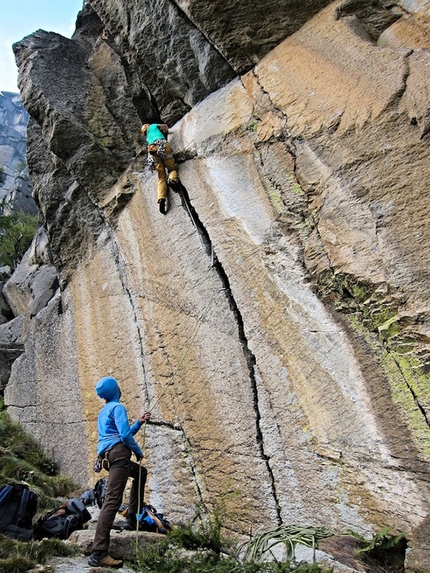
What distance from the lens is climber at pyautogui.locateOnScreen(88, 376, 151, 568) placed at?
483 centimetres

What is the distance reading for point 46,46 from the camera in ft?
37.3

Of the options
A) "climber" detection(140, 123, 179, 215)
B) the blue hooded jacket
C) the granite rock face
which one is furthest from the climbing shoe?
the blue hooded jacket

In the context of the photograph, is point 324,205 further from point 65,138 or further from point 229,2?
point 65,138

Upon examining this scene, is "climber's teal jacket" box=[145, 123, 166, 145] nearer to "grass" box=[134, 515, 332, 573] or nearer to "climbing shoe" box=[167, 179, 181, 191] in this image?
"climbing shoe" box=[167, 179, 181, 191]

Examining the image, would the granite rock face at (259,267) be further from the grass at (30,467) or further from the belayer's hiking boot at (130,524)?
the belayer's hiking boot at (130,524)

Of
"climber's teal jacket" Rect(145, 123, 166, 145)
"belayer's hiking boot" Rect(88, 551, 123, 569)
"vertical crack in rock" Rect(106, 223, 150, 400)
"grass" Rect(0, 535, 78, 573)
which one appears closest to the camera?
"grass" Rect(0, 535, 78, 573)

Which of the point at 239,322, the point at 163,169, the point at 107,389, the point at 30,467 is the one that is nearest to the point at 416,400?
the point at 239,322

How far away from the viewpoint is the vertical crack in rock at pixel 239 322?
593cm

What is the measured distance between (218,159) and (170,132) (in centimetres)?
186

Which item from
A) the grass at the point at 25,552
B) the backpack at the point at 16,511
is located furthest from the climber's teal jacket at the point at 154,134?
the grass at the point at 25,552

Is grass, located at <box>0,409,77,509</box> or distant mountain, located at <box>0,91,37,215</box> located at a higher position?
distant mountain, located at <box>0,91,37,215</box>

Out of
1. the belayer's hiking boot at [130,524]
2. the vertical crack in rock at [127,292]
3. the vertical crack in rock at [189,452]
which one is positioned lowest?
the belayer's hiking boot at [130,524]

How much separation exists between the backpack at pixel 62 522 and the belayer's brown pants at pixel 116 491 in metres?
0.69

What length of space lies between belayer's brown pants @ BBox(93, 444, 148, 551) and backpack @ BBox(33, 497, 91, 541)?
0.69 metres
